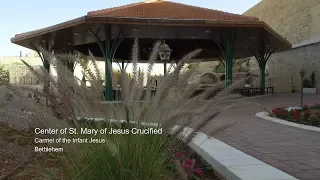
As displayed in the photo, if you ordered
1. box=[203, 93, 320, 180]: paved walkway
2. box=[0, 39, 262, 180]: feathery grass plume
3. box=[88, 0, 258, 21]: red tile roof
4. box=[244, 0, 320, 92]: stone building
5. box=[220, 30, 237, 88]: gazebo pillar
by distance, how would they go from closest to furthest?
1. box=[0, 39, 262, 180]: feathery grass plume
2. box=[203, 93, 320, 180]: paved walkway
3. box=[88, 0, 258, 21]: red tile roof
4. box=[220, 30, 237, 88]: gazebo pillar
5. box=[244, 0, 320, 92]: stone building

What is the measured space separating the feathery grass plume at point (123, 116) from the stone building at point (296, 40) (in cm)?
1635

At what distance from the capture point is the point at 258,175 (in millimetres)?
2318

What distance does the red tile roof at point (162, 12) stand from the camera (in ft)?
31.9

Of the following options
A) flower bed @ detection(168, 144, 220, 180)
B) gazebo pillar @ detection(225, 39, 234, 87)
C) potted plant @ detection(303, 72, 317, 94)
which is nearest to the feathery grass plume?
flower bed @ detection(168, 144, 220, 180)

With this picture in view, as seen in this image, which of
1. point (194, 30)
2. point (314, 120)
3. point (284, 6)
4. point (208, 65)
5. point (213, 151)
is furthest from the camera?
point (208, 65)

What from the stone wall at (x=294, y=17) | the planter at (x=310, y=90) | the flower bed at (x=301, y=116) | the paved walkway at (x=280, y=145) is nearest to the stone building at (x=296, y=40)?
the stone wall at (x=294, y=17)

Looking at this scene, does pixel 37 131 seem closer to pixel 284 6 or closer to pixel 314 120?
pixel 314 120

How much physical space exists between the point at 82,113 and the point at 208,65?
26.7 meters

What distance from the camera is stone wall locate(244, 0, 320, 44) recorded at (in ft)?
61.0

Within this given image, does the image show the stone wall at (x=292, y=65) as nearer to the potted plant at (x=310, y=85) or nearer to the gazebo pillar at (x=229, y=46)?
the potted plant at (x=310, y=85)

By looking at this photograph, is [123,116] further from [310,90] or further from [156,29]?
[310,90]

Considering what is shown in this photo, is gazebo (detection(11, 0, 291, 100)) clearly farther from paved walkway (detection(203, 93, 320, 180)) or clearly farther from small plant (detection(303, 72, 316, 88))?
paved walkway (detection(203, 93, 320, 180))

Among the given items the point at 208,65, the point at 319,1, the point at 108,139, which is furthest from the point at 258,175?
the point at 208,65

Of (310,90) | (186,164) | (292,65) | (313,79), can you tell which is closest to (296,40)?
A: (292,65)
